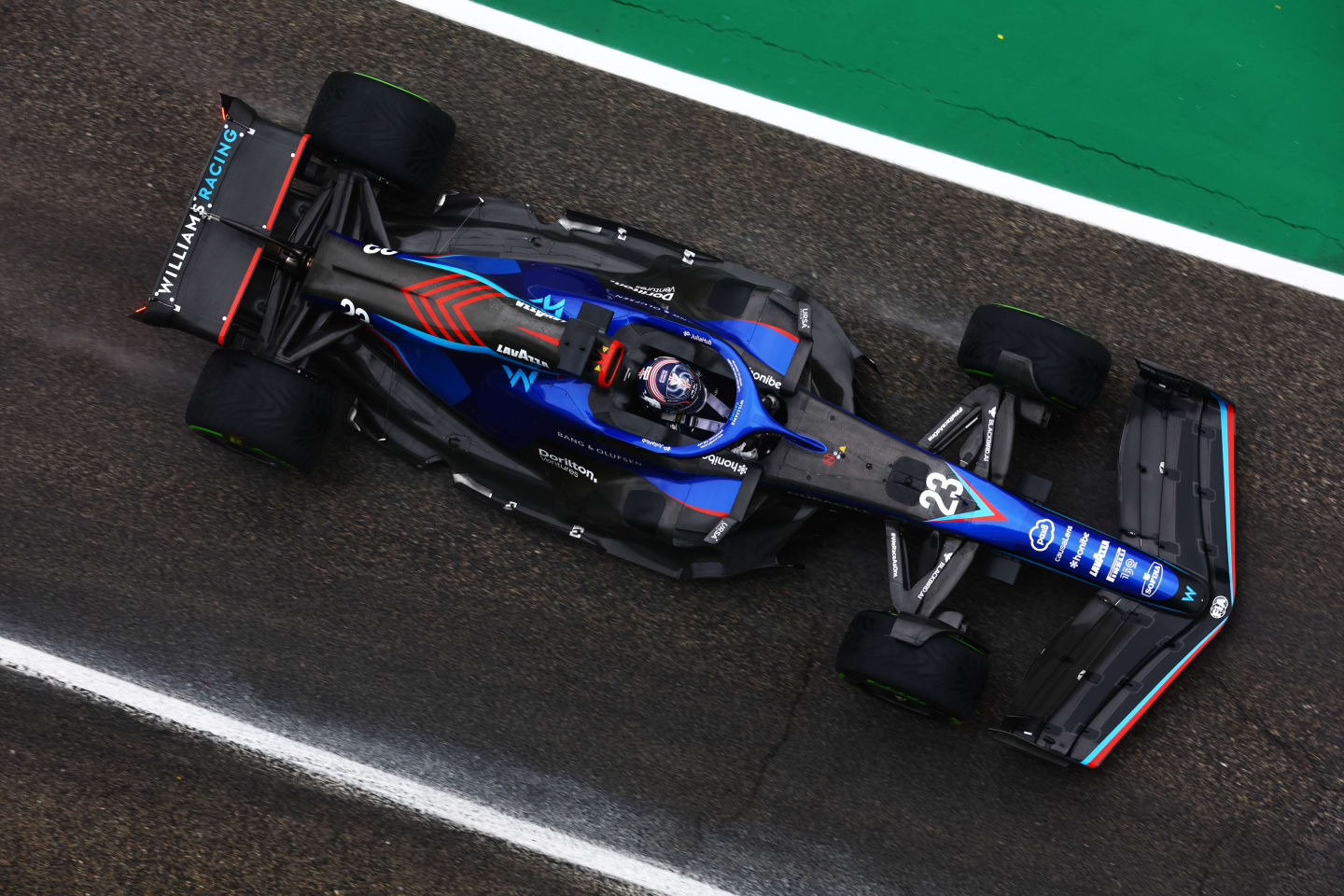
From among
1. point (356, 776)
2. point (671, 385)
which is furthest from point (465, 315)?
point (356, 776)

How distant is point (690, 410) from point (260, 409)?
2.14 metres

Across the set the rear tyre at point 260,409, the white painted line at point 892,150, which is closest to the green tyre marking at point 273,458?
the rear tyre at point 260,409

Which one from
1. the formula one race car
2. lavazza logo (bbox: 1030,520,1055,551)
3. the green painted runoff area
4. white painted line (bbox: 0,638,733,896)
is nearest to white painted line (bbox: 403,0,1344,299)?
the green painted runoff area

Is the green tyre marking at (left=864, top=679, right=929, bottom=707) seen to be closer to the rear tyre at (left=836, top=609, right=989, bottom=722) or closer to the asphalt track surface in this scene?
the rear tyre at (left=836, top=609, right=989, bottom=722)

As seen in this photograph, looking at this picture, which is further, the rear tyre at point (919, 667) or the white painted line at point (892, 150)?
the white painted line at point (892, 150)

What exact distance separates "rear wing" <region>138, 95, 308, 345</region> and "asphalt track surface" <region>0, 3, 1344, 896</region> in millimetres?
799

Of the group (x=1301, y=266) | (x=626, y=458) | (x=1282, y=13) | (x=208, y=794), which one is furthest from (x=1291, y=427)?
(x=208, y=794)

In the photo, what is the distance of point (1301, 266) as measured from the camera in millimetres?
5332

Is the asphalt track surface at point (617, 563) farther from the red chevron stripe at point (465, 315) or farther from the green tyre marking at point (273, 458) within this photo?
the red chevron stripe at point (465, 315)

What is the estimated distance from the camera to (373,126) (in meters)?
4.78

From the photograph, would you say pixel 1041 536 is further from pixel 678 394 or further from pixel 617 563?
pixel 617 563

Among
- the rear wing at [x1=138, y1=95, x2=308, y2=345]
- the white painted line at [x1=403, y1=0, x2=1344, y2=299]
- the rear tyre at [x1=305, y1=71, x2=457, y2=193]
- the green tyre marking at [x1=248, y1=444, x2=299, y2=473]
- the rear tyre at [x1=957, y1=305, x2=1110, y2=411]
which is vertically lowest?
A: the green tyre marking at [x1=248, y1=444, x2=299, y2=473]

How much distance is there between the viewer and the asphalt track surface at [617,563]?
507 centimetres

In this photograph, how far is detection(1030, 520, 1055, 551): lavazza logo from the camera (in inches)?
181
